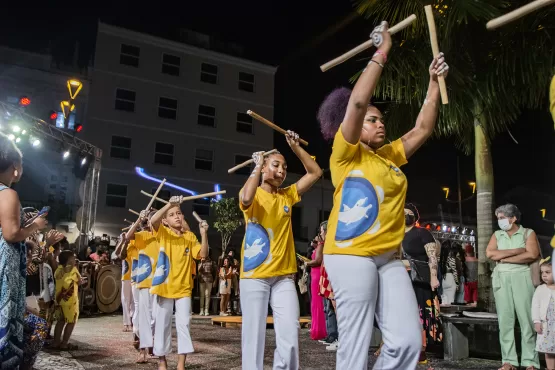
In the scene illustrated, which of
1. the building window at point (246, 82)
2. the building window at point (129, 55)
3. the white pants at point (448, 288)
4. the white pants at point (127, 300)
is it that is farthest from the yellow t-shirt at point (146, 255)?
the building window at point (246, 82)

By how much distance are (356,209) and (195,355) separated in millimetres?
5591

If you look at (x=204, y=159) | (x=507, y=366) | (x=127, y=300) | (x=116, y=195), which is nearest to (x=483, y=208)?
(x=507, y=366)

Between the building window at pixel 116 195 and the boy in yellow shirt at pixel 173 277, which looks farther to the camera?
the building window at pixel 116 195

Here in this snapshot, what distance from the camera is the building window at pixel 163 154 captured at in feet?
104

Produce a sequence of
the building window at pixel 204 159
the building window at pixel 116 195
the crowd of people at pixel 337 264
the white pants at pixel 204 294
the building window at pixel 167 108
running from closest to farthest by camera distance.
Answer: the crowd of people at pixel 337 264 < the white pants at pixel 204 294 < the building window at pixel 116 195 < the building window at pixel 167 108 < the building window at pixel 204 159

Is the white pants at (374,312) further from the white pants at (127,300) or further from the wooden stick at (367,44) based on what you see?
the white pants at (127,300)

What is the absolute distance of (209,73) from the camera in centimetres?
3394

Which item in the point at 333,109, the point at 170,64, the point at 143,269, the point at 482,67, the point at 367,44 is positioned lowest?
the point at 143,269

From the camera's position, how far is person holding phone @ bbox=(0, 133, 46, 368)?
10.5ft

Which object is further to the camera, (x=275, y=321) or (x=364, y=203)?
(x=275, y=321)

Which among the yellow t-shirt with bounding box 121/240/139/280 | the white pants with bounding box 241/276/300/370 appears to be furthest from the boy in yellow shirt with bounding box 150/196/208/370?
the white pants with bounding box 241/276/300/370

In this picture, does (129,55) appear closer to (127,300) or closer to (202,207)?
(202,207)

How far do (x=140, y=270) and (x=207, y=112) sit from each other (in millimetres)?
27081

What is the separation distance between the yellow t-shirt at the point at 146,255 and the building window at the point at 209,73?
27.6m
